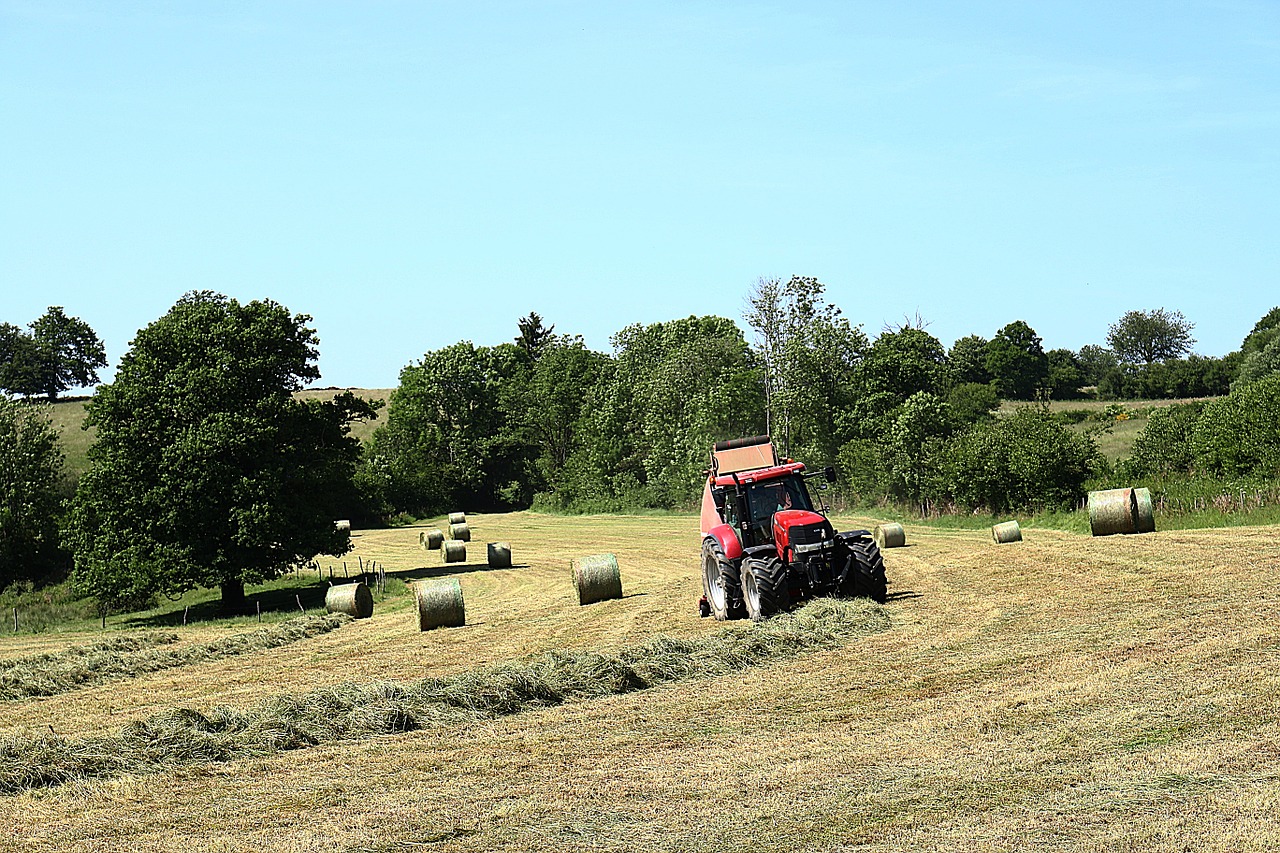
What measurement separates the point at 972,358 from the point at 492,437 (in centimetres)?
4825

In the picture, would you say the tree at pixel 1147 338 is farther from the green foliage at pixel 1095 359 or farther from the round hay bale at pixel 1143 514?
the round hay bale at pixel 1143 514

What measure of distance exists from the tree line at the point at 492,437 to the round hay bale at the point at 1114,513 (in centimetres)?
539

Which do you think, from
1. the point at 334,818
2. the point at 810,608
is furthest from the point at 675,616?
the point at 334,818

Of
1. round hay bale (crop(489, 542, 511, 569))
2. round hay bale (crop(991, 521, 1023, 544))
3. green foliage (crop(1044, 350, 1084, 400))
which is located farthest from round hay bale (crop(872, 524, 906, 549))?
green foliage (crop(1044, 350, 1084, 400))

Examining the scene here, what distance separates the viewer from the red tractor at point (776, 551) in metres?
16.8

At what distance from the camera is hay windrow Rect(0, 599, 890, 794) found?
413 inches

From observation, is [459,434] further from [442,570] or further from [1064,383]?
[1064,383]

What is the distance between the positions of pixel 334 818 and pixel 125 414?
2424 centimetres

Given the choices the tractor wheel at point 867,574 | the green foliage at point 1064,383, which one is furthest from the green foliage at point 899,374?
the green foliage at point 1064,383

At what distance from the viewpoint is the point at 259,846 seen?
7.83 m

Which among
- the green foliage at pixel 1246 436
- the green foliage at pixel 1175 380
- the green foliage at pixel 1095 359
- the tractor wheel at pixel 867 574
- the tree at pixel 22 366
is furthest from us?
the green foliage at pixel 1095 359

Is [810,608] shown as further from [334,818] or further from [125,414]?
[125,414]

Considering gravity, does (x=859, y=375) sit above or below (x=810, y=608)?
above

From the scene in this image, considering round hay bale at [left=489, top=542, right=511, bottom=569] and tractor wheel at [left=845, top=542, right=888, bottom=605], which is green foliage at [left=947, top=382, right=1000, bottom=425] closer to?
round hay bale at [left=489, top=542, right=511, bottom=569]
